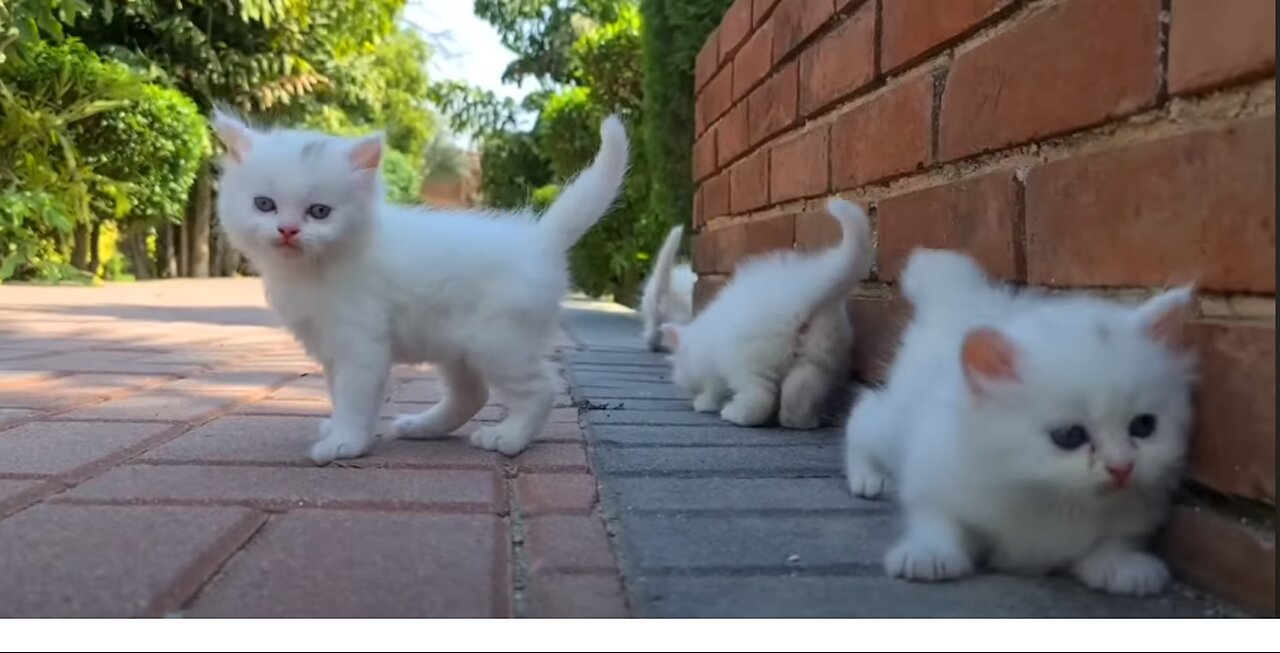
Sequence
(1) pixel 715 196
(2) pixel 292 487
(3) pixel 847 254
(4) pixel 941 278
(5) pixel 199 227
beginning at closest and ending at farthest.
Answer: (2) pixel 292 487 < (4) pixel 941 278 < (3) pixel 847 254 < (1) pixel 715 196 < (5) pixel 199 227

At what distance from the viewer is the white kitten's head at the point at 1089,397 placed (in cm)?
120

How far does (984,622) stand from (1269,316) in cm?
41

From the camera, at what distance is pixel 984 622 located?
1090 mm

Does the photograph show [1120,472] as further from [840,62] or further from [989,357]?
[840,62]

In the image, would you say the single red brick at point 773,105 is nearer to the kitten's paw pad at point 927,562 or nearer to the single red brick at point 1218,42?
the single red brick at point 1218,42

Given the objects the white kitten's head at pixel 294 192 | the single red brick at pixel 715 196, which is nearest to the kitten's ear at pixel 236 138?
the white kitten's head at pixel 294 192

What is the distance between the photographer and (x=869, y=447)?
1.78 metres

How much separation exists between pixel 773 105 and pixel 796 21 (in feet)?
0.96

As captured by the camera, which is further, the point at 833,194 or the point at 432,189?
the point at 432,189

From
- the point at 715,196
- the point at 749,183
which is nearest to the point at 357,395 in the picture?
the point at 749,183

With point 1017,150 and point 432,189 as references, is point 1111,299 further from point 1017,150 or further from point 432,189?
point 432,189

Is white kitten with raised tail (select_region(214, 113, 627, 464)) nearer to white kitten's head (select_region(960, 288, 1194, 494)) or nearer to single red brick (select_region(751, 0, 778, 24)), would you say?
white kitten's head (select_region(960, 288, 1194, 494))

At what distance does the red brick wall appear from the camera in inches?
45.8

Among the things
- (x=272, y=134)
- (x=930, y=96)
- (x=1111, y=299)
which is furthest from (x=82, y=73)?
(x=1111, y=299)
